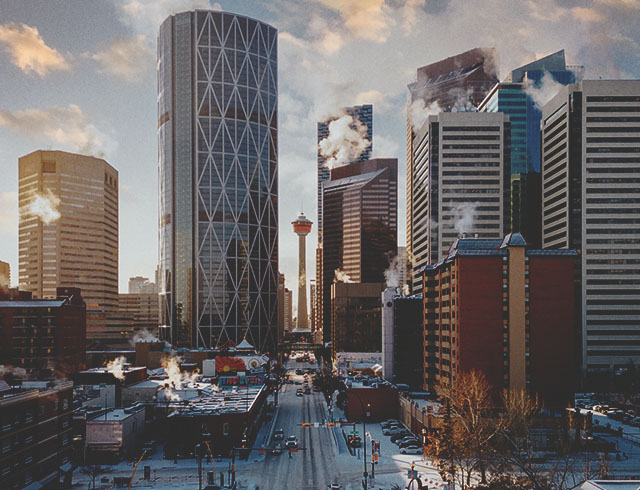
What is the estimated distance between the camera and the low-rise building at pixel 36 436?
180ft

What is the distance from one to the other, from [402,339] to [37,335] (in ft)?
269

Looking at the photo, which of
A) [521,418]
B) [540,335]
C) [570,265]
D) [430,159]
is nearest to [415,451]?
[521,418]

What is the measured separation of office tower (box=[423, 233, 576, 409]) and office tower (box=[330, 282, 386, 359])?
109 meters

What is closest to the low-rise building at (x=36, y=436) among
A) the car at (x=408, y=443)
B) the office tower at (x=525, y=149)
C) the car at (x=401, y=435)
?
the car at (x=408, y=443)

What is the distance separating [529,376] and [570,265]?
18265 millimetres

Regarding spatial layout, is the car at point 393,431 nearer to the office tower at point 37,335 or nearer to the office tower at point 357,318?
the office tower at point 37,335

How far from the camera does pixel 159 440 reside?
88250 millimetres

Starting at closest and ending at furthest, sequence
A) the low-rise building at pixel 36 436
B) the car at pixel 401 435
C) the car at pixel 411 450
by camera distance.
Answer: the low-rise building at pixel 36 436 → the car at pixel 411 450 → the car at pixel 401 435

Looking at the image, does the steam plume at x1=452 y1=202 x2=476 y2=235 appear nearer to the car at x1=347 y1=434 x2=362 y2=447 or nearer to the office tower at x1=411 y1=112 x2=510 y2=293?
the office tower at x1=411 y1=112 x2=510 y2=293

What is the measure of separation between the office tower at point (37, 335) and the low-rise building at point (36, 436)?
191 feet

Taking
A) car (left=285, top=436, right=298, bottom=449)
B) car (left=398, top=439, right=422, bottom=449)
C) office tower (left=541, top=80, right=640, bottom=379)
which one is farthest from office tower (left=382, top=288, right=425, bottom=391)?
office tower (left=541, top=80, right=640, bottom=379)

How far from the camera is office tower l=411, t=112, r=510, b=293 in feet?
536

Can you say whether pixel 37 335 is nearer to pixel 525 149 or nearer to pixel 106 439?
pixel 106 439

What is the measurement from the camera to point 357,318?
194 meters
